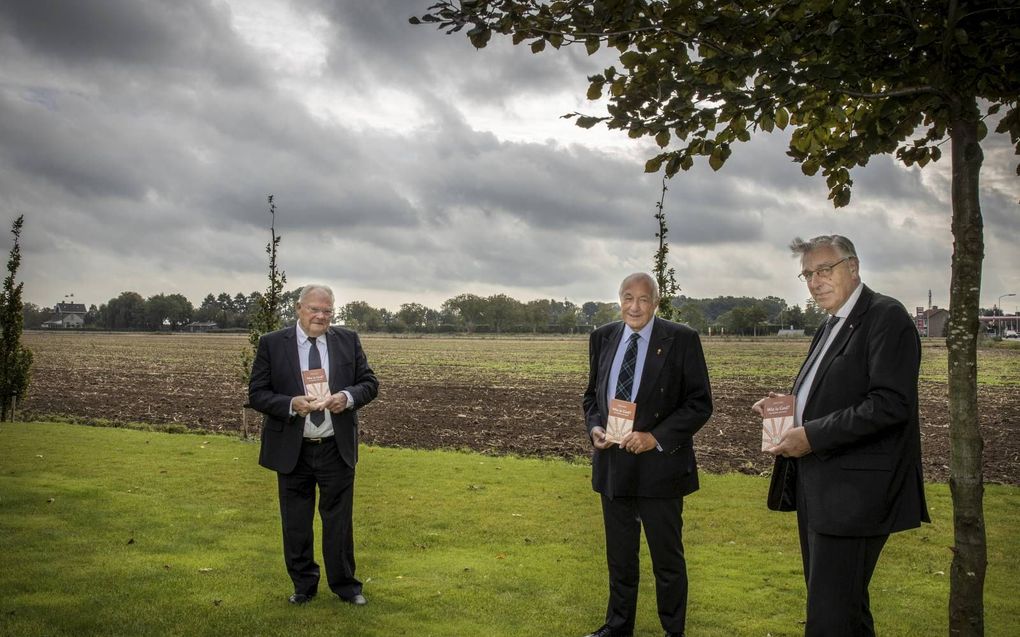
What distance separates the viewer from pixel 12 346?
1702cm

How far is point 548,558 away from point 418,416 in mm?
13306

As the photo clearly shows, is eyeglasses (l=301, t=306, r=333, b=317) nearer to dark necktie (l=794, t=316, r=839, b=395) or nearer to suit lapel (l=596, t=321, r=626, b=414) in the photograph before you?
suit lapel (l=596, t=321, r=626, b=414)

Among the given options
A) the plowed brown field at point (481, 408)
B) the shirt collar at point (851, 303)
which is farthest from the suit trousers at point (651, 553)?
the plowed brown field at point (481, 408)

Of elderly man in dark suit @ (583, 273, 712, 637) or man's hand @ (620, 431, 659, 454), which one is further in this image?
elderly man in dark suit @ (583, 273, 712, 637)

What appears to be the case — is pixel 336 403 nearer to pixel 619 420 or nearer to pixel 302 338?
pixel 302 338

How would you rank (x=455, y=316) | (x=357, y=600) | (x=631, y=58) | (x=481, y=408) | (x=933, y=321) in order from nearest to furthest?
(x=631, y=58)
(x=357, y=600)
(x=481, y=408)
(x=933, y=321)
(x=455, y=316)

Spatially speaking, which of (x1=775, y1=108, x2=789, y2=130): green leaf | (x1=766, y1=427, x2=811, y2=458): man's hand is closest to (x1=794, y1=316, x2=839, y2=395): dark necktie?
(x1=766, y1=427, x2=811, y2=458): man's hand

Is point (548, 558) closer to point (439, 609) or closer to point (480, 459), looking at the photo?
point (439, 609)

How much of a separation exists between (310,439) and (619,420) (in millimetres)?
2408

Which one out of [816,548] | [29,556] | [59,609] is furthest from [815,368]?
[29,556]

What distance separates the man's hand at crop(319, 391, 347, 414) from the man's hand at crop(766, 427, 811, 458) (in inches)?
125

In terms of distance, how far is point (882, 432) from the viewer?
359 centimetres

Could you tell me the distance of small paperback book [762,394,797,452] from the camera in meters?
3.88

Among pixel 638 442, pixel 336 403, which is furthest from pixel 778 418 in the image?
pixel 336 403
